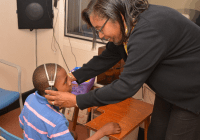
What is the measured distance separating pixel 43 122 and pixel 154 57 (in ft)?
2.00

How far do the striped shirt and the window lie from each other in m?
1.62

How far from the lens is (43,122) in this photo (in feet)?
3.42

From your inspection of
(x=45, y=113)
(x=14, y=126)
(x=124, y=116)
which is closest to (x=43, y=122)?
(x=45, y=113)

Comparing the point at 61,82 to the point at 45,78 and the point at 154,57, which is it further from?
the point at 154,57

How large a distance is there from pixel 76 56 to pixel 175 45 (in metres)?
1.93

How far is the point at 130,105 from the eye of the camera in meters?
1.71

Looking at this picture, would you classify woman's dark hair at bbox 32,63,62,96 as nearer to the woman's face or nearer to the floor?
the woman's face

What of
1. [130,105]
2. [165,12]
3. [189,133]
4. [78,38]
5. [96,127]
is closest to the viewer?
[165,12]

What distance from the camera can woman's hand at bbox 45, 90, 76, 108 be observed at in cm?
105

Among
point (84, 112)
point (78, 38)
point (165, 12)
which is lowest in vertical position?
point (84, 112)

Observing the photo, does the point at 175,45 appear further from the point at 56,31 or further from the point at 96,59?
the point at 56,31

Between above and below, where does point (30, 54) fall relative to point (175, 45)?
below

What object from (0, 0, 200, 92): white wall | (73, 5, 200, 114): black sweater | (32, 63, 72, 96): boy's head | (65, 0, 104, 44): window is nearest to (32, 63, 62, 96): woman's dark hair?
(32, 63, 72, 96): boy's head

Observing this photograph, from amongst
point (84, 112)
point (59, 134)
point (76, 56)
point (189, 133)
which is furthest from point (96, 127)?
point (76, 56)
